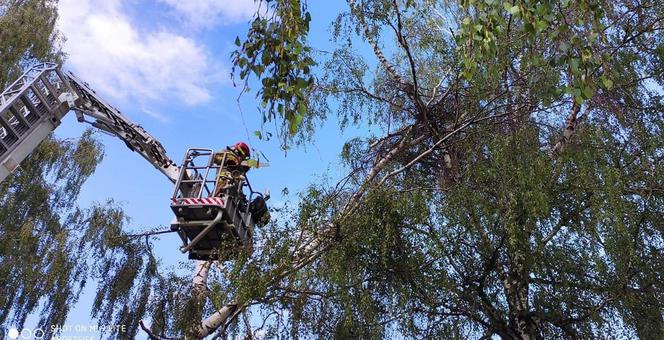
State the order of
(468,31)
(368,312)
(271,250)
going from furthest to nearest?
(271,250)
(368,312)
(468,31)

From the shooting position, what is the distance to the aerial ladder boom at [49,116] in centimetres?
666

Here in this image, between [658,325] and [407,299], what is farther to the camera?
[407,299]

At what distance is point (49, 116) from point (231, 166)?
228 cm

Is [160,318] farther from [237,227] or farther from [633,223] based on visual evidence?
[633,223]

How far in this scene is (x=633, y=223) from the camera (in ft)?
19.7

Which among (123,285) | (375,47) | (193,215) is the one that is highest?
(375,47)

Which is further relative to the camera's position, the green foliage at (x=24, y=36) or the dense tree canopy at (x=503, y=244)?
the green foliage at (x=24, y=36)

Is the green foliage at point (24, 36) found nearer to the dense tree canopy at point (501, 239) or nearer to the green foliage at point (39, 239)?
the green foliage at point (39, 239)

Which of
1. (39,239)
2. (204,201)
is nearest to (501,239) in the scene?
(204,201)

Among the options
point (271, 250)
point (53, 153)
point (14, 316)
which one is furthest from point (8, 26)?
point (271, 250)

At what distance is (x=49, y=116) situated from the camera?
23.8 ft

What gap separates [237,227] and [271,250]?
3.02ft

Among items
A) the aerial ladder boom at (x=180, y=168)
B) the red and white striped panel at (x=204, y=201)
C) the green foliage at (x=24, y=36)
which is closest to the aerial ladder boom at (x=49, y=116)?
the aerial ladder boom at (x=180, y=168)

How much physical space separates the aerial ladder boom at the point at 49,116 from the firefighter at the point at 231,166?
101 cm
